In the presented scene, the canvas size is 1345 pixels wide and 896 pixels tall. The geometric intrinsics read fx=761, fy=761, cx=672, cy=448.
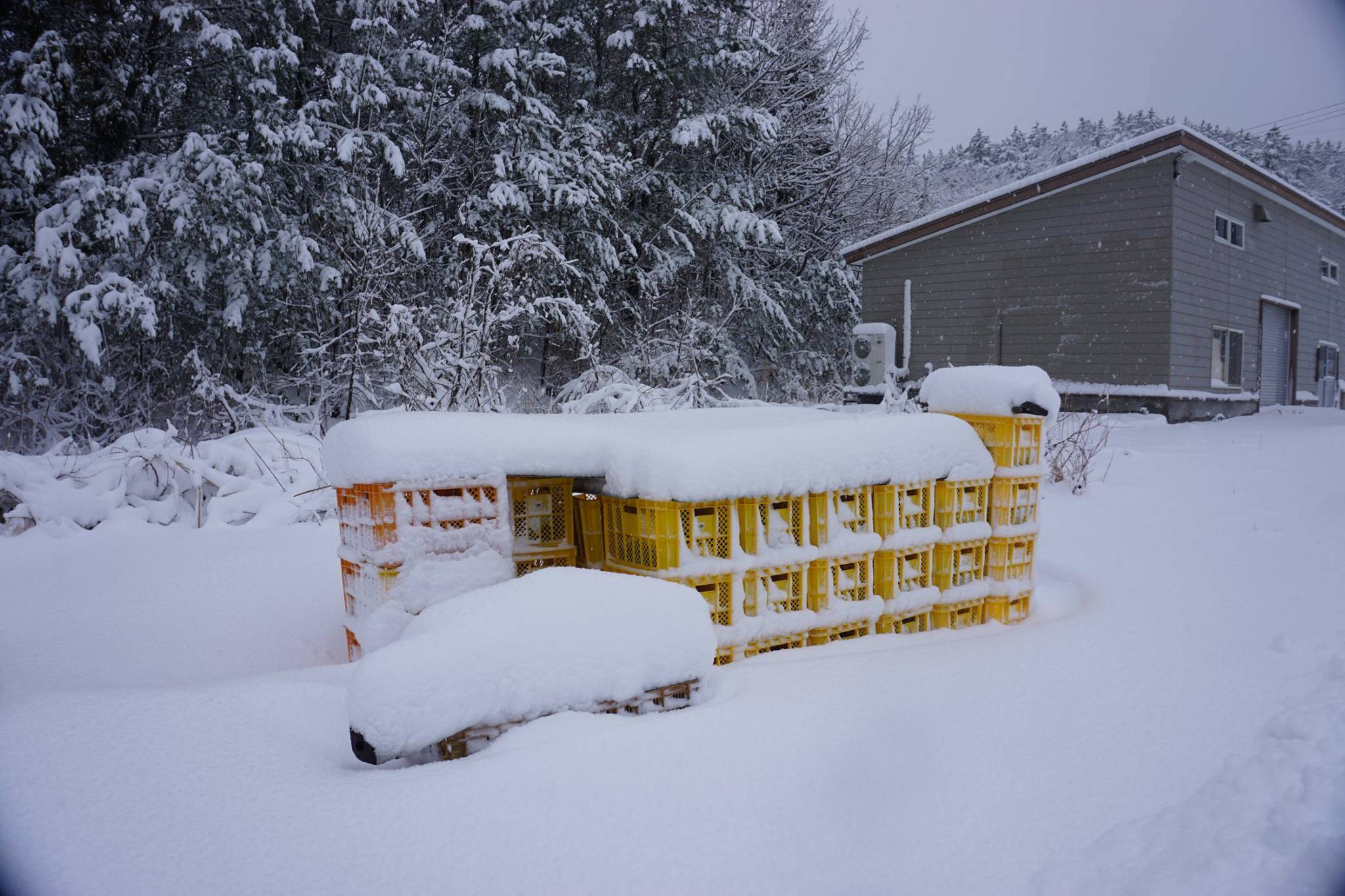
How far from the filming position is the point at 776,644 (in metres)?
3.72

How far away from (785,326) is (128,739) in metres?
17.7

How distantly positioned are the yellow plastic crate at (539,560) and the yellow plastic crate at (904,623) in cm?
169

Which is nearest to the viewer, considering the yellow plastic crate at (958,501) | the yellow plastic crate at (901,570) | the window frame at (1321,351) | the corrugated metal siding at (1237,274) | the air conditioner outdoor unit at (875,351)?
the yellow plastic crate at (901,570)

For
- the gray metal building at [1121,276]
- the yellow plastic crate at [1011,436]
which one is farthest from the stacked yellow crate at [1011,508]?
the gray metal building at [1121,276]

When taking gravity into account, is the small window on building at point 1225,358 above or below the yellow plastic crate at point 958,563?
above

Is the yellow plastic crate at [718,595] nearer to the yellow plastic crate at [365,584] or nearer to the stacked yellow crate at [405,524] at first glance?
the stacked yellow crate at [405,524]

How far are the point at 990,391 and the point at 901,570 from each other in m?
1.24

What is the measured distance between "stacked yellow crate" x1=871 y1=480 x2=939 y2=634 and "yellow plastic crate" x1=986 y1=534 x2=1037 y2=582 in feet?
1.59

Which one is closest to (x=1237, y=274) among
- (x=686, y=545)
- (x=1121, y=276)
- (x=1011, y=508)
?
(x=1121, y=276)

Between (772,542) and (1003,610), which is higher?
(772,542)

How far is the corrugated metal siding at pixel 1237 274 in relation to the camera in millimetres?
14867

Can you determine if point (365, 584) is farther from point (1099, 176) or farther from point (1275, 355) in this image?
point (1275, 355)

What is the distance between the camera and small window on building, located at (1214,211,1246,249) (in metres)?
16.0

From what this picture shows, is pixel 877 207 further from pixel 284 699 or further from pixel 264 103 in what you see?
pixel 284 699
